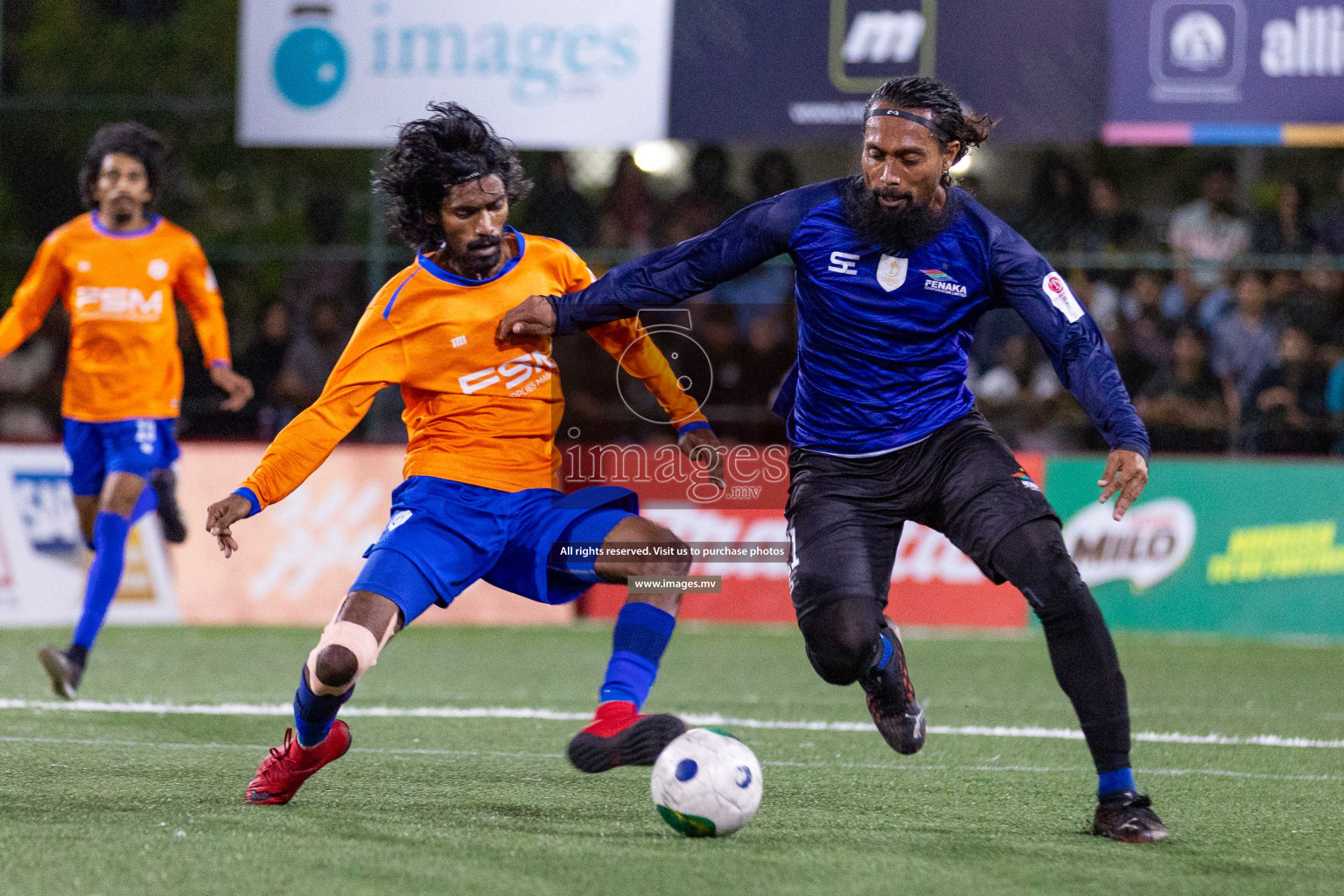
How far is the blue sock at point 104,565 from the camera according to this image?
7.71 metres

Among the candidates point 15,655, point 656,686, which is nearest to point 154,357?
point 15,655

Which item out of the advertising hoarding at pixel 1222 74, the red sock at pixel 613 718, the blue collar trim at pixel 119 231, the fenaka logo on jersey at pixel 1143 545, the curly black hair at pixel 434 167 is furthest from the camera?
the advertising hoarding at pixel 1222 74

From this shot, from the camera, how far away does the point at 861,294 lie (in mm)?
4887

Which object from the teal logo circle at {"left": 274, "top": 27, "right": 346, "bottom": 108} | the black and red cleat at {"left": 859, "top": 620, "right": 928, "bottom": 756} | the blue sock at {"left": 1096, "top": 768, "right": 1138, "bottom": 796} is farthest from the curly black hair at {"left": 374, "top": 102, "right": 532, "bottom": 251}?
the teal logo circle at {"left": 274, "top": 27, "right": 346, "bottom": 108}

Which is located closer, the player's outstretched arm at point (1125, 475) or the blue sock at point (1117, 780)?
the player's outstretched arm at point (1125, 475)

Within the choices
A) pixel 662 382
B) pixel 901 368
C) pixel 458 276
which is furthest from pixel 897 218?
pixel 458 276

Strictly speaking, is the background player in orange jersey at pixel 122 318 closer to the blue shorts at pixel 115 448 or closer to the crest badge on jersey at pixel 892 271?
the blue shorts at pixel 115 448

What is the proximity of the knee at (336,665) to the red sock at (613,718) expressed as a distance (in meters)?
0.69

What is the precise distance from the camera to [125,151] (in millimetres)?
8172

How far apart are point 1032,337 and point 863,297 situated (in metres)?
7.85

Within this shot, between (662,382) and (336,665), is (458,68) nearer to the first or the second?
(662,382)

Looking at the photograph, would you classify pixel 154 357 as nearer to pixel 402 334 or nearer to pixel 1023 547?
pixel 402 334

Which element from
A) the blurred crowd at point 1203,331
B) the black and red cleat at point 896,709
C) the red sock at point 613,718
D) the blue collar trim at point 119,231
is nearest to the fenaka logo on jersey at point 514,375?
the red sock at point 613,718

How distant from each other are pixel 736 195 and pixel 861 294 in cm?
847
